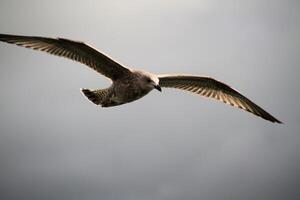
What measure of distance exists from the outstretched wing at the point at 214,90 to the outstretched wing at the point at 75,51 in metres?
2.01

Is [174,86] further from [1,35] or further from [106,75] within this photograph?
[1,35]

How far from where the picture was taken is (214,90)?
22766 millimetres

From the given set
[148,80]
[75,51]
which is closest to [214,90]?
[148,80]

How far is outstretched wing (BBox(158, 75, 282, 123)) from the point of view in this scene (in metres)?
22.0

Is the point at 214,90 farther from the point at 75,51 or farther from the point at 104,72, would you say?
the point at 75,51

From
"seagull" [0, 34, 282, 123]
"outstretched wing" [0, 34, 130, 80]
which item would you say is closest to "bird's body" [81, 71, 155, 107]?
"seagull" [0, 34, 282, 123]

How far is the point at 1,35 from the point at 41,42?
119 cm

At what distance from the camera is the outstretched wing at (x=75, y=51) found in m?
19.9

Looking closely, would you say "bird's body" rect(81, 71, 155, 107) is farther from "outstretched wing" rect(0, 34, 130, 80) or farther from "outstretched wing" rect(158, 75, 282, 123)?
"outstretched wing" rect(158, 75, 282, 123)

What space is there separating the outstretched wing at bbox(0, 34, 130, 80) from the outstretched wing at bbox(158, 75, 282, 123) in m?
2.01

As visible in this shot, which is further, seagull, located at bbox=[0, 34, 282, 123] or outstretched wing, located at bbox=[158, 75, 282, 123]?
outstretched wing, located at bbox=[158, 75, 282, 123]

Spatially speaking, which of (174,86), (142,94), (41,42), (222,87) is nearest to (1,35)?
(41,42)

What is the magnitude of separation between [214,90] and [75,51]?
514 centimetres

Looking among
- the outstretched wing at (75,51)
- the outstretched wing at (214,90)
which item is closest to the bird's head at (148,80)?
the outstretched wing at (75,51)
